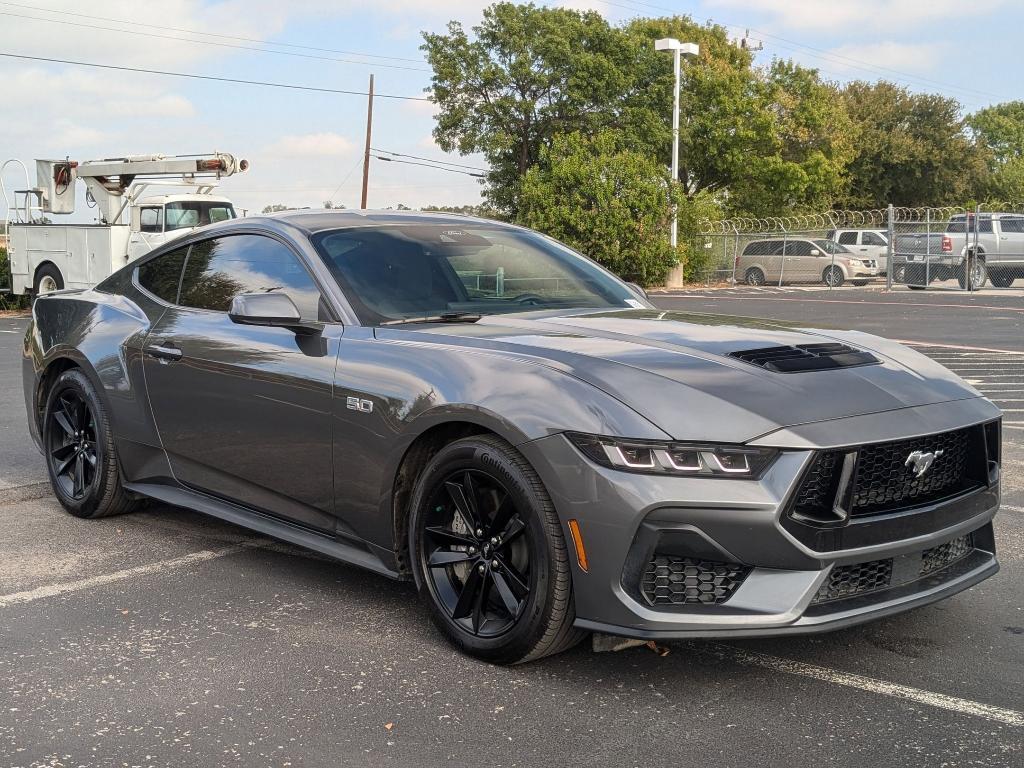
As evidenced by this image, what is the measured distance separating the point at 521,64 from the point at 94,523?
41.9 m

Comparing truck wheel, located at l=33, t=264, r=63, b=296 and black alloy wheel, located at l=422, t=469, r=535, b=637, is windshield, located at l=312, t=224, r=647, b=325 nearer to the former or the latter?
black alloy wheel, located at l=422, t=469, r=535, b=637

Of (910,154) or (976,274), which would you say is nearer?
(976,274)

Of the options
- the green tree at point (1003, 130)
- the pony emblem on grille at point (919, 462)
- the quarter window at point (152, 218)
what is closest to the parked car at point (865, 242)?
the quarter window at point (152, 218)

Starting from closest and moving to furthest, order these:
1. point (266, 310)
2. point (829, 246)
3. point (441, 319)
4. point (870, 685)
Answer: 1. point (870, 685)
2. point (266, 310)
3. point (441, 319)
4. point (829, 246)

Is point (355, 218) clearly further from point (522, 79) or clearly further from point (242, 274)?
point (522, 79)

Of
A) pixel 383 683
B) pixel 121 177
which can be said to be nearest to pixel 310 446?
pixel 383 683

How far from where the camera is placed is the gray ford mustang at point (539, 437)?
321cm

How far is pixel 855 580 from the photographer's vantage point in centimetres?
334

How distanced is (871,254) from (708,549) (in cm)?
3461

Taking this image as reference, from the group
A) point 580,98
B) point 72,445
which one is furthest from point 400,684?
point 580,98

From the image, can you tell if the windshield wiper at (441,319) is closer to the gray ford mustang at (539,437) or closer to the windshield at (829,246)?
the gray ford mustang at (539,437)

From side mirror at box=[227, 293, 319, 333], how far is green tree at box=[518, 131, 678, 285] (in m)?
Answer: 29.0

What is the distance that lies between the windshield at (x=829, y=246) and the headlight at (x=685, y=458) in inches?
1293

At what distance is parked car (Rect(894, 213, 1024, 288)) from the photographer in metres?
29.4
